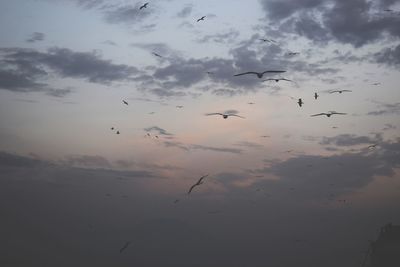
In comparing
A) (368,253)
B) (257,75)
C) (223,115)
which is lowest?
(368,253)

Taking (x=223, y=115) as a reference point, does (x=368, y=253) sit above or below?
below

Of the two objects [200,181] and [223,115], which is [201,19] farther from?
[200,181]

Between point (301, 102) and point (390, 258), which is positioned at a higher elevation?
point (301, 102)

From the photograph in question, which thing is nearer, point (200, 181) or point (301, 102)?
point (200, 181)

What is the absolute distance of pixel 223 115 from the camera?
22219mm

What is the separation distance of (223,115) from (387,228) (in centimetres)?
3395

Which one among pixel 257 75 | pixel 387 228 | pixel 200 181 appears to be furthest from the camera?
pixel 387 228

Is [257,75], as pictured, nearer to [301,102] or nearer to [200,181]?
[301,102]


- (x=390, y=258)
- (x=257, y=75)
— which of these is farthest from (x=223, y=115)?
(x=390, y=258)

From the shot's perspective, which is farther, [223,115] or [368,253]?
[368,253]

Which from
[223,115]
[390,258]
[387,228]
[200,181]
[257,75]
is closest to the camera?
[200,181]

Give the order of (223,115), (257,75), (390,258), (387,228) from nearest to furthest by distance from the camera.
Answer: (257,75) < (223,115) < (390,258) < (387,228)

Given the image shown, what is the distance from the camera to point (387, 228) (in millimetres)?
44281

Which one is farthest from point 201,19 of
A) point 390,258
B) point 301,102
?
point 390,258
